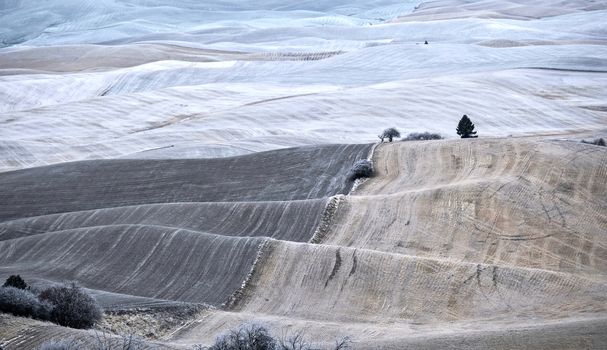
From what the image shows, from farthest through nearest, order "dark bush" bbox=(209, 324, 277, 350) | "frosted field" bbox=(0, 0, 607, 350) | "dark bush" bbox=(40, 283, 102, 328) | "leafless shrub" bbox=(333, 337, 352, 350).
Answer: "frosted field" bbox=(0, 0, 607, 350), "dark bush" bbox=(40, 283, 102, 328), "leafless shrub" bbox=(333, 337, 352, 350), "dark bush" bbox=(209, 324, 277, 350)

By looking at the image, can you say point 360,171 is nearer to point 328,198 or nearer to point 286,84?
point 328,198

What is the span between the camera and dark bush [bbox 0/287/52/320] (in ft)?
67.0

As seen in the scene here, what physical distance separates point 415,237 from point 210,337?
950cm

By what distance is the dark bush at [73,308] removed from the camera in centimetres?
2109

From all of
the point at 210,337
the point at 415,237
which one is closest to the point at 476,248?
the point at 415,237

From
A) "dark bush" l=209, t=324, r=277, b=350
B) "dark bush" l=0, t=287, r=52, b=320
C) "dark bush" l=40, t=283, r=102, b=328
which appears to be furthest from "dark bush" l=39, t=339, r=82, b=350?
"dark bush" l=40, t=283, r=102, b=328

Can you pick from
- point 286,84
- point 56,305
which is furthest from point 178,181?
point 286,84

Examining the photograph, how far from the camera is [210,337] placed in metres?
21.6

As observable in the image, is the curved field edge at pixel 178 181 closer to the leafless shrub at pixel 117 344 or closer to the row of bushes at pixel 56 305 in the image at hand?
the row of bushes at pixel 56 305

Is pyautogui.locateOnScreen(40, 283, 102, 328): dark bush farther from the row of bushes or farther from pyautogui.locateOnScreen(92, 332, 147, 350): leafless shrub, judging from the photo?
pyautogui.locateOnScreen(92, 332, 147, 350): leafless shrub

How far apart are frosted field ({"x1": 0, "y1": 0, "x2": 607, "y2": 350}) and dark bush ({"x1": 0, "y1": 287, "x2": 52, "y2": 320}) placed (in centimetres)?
151

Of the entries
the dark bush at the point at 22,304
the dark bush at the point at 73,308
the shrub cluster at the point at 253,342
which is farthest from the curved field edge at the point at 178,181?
the shrub cluster at the point at 253,342

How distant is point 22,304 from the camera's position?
67.6 ft

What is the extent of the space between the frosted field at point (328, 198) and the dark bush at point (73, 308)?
127 cm
